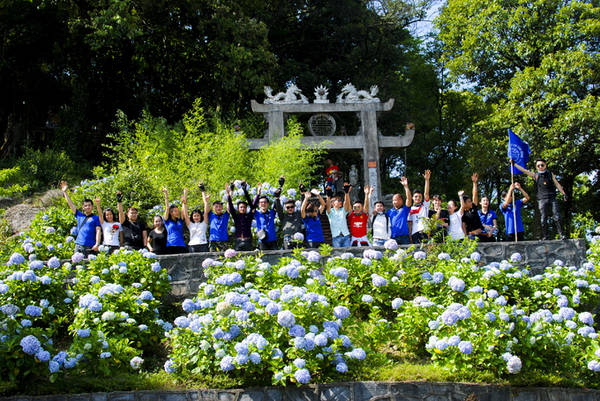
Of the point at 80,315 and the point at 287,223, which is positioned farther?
the point at 287,223

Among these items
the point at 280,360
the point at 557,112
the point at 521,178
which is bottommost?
the point at 280,360

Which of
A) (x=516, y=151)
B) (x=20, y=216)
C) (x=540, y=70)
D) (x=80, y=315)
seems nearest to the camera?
(x=80, y=315)

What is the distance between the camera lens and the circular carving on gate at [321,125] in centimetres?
1597

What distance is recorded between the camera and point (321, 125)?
52.6 ft

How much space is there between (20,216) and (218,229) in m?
5.77

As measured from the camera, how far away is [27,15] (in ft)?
59.3

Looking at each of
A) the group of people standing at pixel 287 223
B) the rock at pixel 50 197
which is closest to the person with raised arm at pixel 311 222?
the group of people standing at pixel 287 223

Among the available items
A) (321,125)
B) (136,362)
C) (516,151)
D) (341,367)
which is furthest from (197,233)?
(321,125)

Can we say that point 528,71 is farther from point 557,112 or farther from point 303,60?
point 303,60

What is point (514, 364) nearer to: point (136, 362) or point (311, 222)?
point (136, 362)

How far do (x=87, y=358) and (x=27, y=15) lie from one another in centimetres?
1622

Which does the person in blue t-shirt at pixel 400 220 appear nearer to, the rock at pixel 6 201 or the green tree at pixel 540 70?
the rock at pixel 6 201

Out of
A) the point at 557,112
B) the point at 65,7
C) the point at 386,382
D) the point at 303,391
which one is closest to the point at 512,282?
the point at 386,382

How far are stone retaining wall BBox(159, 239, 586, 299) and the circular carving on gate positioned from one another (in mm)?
8876
